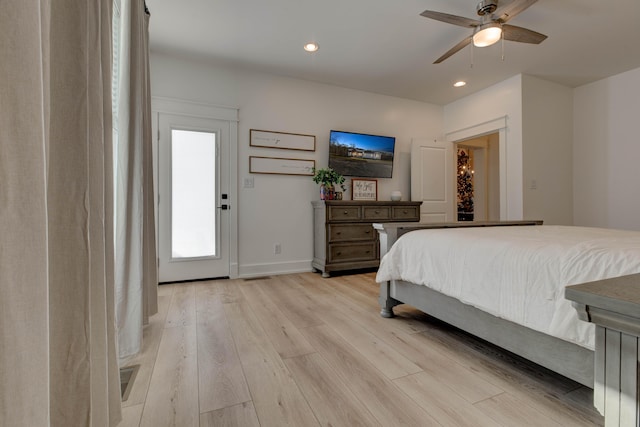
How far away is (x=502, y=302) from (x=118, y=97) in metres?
2.42

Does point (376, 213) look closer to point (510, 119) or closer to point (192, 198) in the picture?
point (510, 119)

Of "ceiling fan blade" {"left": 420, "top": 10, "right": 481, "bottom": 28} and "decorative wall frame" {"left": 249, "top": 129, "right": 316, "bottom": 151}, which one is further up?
"ceiling fan blade" {"left": 420, "top": 10, "right": 481, "bottom": 28}

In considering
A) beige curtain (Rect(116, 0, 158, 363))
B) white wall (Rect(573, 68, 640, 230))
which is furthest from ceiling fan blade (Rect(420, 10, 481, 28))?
white wall (Rect(573, 68, 640, 230))

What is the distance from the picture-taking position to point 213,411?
50.1 inches

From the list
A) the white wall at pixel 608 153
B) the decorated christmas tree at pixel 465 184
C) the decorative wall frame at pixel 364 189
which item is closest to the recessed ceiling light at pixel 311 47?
the decorative wall frame at pixel 364 189

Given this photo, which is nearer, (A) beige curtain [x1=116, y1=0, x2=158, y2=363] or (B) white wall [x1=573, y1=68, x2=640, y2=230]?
(A) beige curtain [x1=116, y1=0, x2=158, y2=363]

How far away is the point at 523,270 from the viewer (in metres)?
1.38

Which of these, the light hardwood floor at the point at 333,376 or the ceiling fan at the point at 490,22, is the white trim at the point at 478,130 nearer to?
the ceiling fan at the point at 490,22

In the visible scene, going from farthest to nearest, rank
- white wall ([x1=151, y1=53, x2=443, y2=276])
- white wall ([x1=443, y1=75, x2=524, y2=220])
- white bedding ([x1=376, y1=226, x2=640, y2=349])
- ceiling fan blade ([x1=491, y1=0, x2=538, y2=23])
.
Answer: white wall ([x1=443, y1=75, x2=524, y2=220]), white wall ([x1=151, y1=53, x2=443, y2=276]), ceiling fan blade ([x1=491, y1=0, x2=538, y2=23]), white bedding ([x1=376, y1=226, x2=640, y2=349])

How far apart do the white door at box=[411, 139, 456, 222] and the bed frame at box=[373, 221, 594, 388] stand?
→ 2.15m

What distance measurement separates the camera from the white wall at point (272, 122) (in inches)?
140

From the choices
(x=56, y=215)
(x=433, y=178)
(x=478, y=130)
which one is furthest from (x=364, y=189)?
(x=56, y=215)

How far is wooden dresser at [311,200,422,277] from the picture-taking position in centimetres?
376

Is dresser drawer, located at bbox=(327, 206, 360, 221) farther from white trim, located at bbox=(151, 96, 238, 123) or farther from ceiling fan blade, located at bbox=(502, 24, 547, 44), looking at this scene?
ceiling fan blade, located at bbox=(502, 24, 547, 44)
